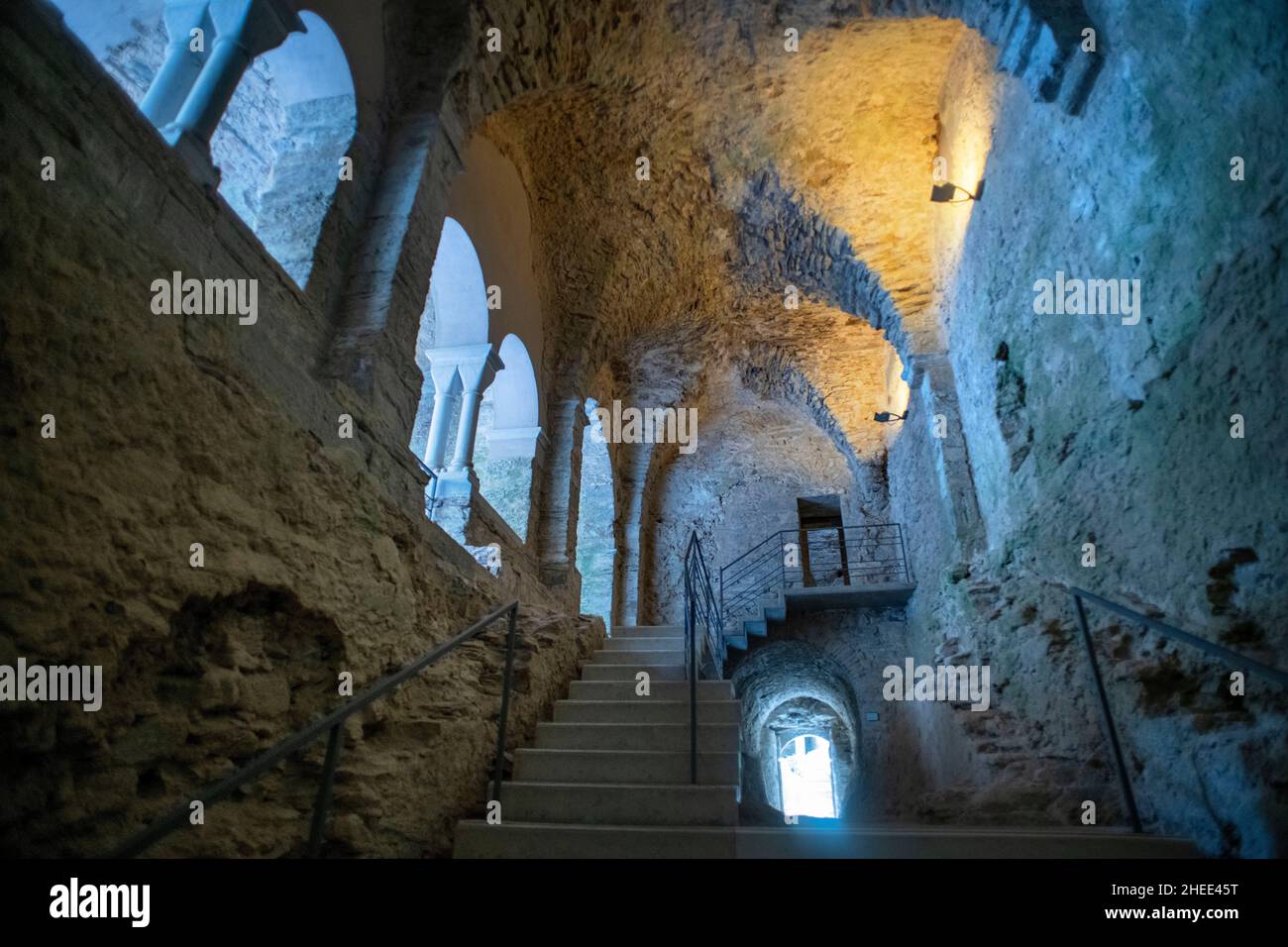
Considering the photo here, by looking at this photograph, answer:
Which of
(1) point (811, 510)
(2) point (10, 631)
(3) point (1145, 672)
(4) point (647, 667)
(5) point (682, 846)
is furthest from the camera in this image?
(1) point (811, 510)

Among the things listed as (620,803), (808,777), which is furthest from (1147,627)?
(808,777)

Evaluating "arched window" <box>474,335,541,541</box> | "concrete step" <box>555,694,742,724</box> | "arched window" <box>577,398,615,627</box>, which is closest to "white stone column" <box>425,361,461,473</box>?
"arched window" <box>474,335,541,541</box>

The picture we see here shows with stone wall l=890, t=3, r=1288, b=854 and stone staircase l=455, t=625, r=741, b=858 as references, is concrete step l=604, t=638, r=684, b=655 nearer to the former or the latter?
stone staircase l=455, t=625, r=741, b=858

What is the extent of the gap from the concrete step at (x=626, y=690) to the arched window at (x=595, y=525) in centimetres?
548

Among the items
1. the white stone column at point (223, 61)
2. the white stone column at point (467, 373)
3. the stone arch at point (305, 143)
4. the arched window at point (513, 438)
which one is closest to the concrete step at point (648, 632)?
the arched window at point (513, 438)

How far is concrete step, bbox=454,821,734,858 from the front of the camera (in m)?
2.66

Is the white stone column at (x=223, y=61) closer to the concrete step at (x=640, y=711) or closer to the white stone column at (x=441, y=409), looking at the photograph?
the white stone column at (x=441, y=409)

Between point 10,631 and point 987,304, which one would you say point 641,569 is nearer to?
point 987,304

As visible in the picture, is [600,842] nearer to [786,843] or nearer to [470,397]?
[786,843]

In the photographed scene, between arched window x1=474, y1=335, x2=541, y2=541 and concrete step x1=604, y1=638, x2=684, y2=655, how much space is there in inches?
78.3

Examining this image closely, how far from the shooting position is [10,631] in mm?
1544

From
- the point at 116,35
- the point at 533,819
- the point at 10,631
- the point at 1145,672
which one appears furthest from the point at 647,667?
the point at 116,35
